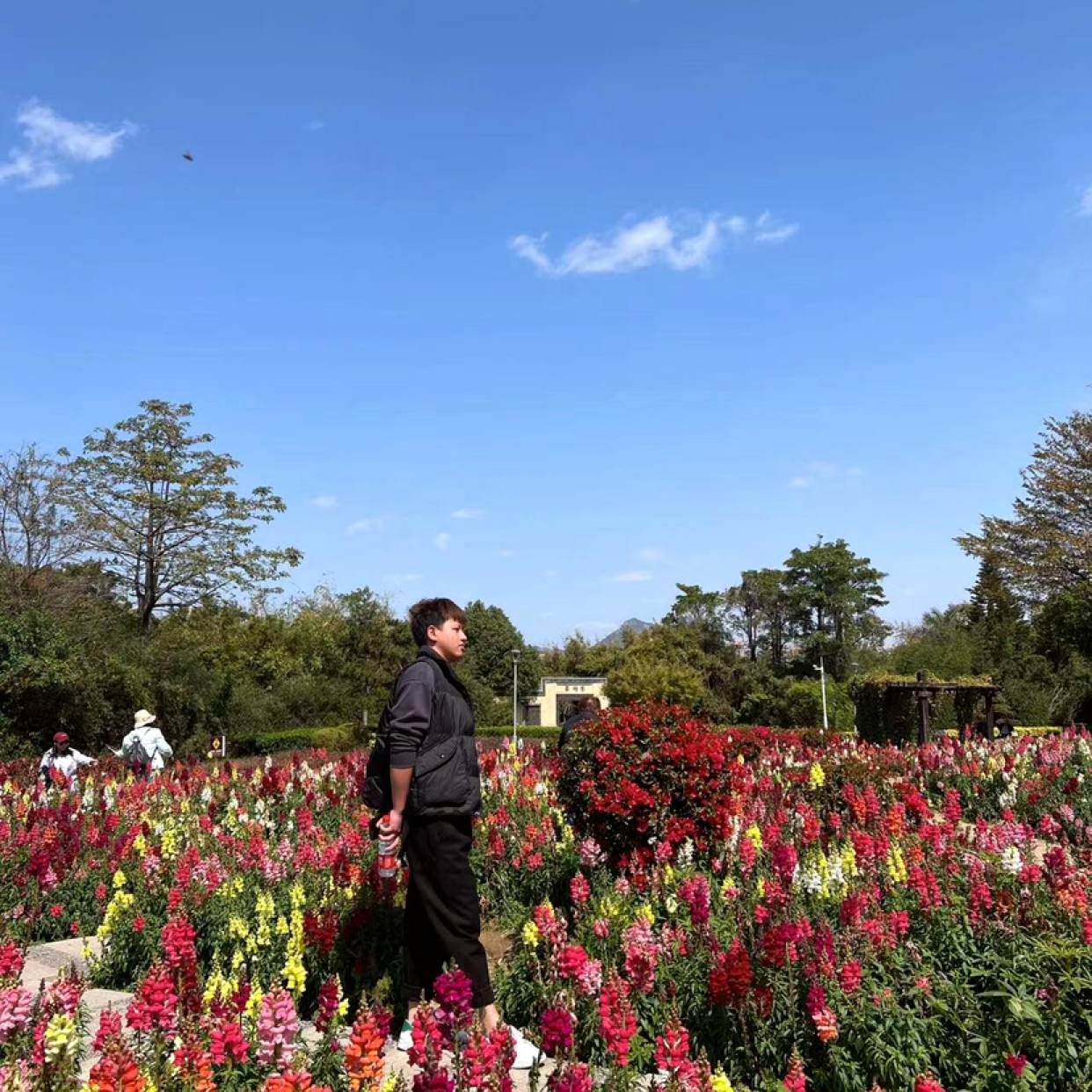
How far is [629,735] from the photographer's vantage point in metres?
6.33

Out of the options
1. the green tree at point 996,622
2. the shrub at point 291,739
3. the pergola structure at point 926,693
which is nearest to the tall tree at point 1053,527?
the green tree at point 996,622

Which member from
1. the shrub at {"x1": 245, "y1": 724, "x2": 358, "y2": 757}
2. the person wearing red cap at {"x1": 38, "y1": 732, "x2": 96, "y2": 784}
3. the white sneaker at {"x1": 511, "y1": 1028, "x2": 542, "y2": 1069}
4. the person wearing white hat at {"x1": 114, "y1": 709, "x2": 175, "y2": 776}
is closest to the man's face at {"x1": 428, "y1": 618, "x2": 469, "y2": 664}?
the white sneaker at {"x1": 511, "y1": 1028, "x2": 542, "y2": 1069}

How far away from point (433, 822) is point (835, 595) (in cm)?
5627

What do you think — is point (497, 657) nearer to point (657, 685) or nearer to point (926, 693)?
point (657, 685)

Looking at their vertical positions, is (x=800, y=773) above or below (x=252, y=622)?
below

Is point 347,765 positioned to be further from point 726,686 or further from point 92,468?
point 726,686

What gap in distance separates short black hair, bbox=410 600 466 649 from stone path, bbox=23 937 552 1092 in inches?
64.7

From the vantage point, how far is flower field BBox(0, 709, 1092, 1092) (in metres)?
2.54

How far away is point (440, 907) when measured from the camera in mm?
3770

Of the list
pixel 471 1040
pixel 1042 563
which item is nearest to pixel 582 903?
pixel 471 1040

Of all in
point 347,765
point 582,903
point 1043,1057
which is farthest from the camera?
point 347,765

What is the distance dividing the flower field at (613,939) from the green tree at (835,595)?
49.4 meters

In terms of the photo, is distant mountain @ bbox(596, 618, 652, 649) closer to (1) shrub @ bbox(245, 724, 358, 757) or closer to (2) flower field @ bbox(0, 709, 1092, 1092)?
(1) shrub @ bbox(245, 724, 358, 757)

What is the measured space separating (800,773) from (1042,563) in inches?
1220
